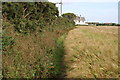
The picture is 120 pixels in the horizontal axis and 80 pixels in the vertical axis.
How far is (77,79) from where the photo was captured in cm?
582

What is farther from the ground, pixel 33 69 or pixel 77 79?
pixel 33 69

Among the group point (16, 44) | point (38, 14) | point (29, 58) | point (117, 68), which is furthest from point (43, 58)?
point (38, 14)

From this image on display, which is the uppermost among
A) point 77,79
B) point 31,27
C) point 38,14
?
point 38,14

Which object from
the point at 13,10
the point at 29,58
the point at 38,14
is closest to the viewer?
the point at 29,58

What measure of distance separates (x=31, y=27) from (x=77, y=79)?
4.56 meters

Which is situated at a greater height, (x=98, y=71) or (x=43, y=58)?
(x=43, y=58)

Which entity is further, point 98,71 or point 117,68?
point 117,68

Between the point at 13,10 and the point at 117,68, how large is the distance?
17.9 ft

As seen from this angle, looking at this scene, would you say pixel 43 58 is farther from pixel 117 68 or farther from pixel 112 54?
pixel 112 54

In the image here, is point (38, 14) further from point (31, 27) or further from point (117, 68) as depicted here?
point (117, 68)

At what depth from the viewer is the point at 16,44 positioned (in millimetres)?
6359

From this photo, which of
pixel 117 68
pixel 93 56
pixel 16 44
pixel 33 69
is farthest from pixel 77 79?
pixel 93 56

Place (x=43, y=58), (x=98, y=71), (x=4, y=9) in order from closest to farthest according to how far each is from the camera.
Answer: (x=43, y=58)
(x=98, y=71)
(x=4, y=9)

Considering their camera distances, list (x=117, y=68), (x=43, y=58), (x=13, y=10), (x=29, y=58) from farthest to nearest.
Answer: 1. (x=13, y=10)
2. (x=117, y=68)
3. (x=43, y=58)
4. (x=29, y=58)
